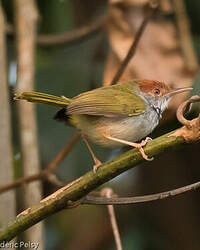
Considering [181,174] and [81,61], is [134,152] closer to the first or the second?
[181,174]

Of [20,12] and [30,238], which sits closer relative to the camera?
[30,238]

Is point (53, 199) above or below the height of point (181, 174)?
below

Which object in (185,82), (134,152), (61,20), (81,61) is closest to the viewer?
(134,152)

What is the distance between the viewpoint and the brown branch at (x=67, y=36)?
4.12 metres

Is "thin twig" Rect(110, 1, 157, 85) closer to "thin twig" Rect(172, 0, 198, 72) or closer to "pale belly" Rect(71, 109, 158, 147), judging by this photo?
"pale belly" Rect(71, 109, 158, 147)

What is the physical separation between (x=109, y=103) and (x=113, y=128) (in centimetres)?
16

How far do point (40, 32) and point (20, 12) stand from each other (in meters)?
1.03

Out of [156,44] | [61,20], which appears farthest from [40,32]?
[156,44]

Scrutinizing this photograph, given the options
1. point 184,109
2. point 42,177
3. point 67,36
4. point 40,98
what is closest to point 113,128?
point 40,98

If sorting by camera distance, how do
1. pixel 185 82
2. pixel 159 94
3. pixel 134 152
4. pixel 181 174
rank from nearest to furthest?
pixel 134 152 < pixel 159 94 < pixel 185 82 < pixel 181 174

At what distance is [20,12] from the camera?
11.3 feet

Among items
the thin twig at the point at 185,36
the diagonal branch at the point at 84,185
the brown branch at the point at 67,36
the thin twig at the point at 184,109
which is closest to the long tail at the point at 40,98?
the diagonal branch at the point at 84,185

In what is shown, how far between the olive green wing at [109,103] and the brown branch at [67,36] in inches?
52.5

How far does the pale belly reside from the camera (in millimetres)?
2705
